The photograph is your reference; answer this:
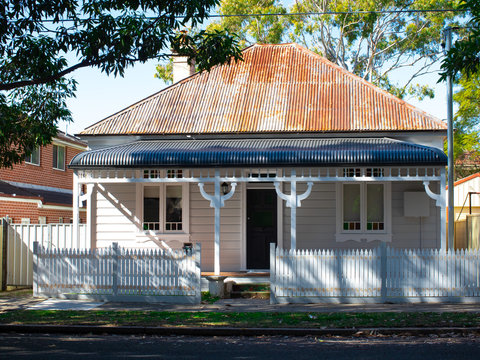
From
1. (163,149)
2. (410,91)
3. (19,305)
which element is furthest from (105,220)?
(410,91)

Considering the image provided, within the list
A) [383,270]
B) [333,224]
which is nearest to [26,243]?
[333,224]

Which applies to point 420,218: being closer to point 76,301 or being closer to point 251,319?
point 251,319

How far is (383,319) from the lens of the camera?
12.1m

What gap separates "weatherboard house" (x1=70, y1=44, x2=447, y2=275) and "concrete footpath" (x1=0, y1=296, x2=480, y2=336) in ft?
9.99

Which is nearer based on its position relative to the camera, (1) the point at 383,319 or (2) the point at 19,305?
(1) the point at 383,319

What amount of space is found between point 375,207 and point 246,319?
721 cm

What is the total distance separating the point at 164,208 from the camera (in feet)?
61.9

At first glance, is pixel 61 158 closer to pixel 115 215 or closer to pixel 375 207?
pixel 115 215

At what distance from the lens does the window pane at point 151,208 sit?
18953 millimetres

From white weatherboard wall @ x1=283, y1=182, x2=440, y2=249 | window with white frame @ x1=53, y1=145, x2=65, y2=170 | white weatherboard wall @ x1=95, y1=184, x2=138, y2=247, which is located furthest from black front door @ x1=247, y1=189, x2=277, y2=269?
window with white frame @ x1=53, y1=145, x2=65, y2=170

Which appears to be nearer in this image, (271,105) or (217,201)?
(217,201)

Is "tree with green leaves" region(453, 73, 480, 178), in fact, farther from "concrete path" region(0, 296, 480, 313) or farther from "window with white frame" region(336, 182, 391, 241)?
"concrete path" region(0, 296, 480, 313)

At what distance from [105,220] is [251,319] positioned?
26.4 feet

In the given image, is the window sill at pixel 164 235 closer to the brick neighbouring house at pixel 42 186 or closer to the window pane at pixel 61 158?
A: the brick neighbouring house at pixel 42 186
